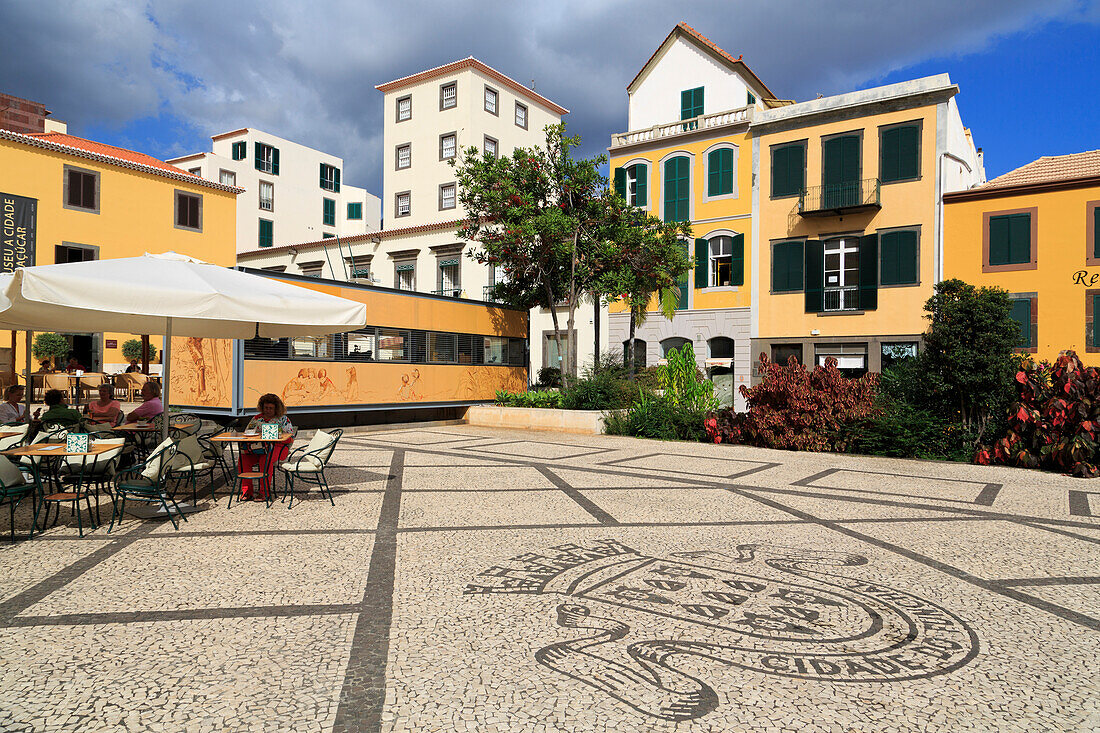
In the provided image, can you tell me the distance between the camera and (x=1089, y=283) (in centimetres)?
1942

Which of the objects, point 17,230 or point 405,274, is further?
point 405,274

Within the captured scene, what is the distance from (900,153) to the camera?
2188 cm

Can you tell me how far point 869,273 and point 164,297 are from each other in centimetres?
2116

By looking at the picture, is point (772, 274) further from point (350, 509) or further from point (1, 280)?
point (1, 280)

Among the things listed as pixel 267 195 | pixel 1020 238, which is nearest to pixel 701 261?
pixel 1020 238

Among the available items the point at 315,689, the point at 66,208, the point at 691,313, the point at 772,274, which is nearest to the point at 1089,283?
the point at 772,274

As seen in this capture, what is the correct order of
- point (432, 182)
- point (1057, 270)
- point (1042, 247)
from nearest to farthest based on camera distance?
point (1057, 270), point (1042, 247), point (432, 182)

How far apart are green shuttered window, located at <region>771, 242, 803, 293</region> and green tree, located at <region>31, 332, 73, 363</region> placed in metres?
24.4

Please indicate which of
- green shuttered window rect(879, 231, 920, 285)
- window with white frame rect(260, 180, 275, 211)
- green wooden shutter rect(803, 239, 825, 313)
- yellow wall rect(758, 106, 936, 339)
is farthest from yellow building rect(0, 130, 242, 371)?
green shuttered window rect(879, 231, 920, 285)

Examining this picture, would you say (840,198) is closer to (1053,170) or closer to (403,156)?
(1053,170)

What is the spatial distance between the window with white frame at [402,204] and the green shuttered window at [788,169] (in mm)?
20838

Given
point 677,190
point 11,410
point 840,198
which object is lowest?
point 11,410

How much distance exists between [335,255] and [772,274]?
2187 cm

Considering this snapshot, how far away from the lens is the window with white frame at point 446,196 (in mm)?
36062
